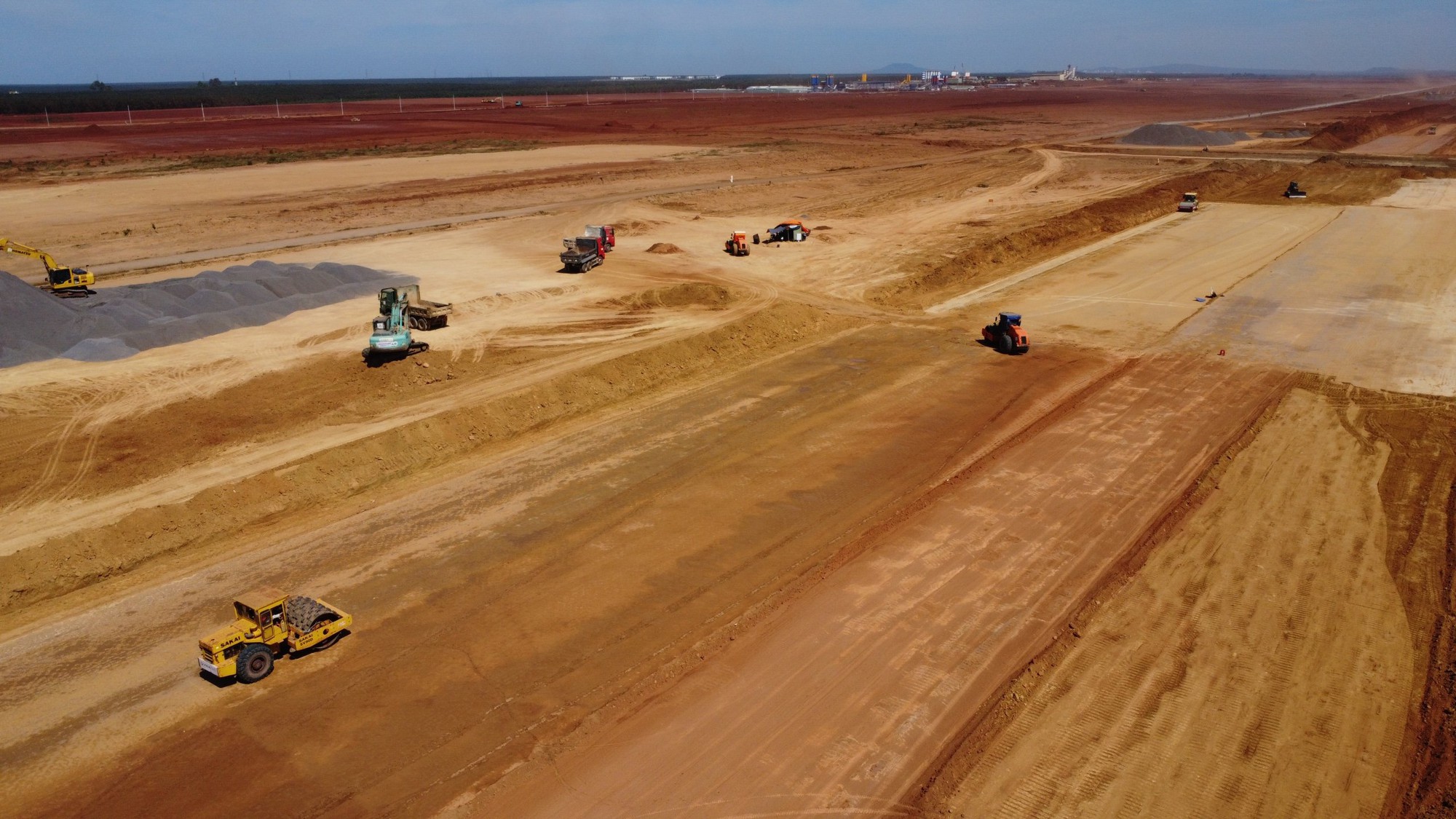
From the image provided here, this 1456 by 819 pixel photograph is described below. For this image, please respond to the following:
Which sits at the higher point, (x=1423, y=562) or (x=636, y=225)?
(x=636, y=225)

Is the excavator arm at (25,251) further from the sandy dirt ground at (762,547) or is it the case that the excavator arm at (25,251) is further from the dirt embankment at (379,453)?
the dirt embankment at (379,453)

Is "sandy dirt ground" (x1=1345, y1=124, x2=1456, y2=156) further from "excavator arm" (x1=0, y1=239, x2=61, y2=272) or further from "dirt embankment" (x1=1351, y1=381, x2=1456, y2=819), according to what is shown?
"excavator arm" (x1=0, y1=239, x2=61, y2=272)

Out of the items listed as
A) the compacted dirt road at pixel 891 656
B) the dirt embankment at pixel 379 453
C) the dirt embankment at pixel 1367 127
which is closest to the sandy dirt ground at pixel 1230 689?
the compacted dirt road at pixel 891 656

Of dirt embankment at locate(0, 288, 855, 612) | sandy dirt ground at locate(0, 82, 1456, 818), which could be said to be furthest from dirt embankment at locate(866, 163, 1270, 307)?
dirt embankment at locate(0, 288, 855, 612)

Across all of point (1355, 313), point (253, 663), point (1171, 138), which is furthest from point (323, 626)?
point (1171, 138)

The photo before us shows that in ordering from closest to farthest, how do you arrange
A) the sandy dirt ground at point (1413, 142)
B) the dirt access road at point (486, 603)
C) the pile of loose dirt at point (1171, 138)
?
the dirt access road at point (486, 603), the sandy dirt ground at point (1413, 142), the pile of loose dirt at point (1171, 138)

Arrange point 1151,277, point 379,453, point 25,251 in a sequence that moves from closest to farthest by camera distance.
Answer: point 379,453 → point 25,251 → point 1151,277

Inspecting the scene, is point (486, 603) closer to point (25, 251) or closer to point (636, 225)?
point (25, 251)

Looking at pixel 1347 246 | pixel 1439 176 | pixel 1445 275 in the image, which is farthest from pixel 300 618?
pixel 1439 176
